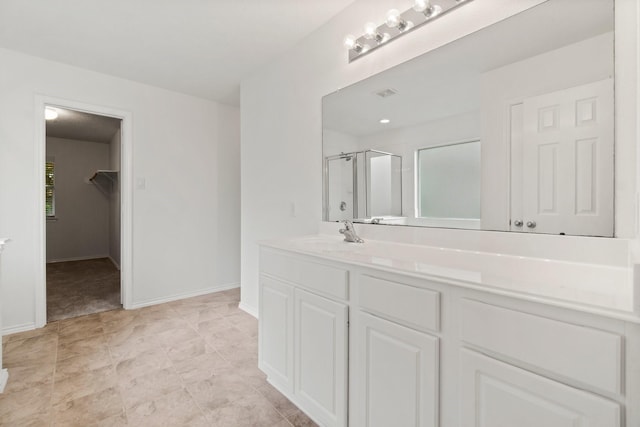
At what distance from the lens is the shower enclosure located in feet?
6.06

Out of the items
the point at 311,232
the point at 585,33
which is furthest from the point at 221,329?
the point at 585,33

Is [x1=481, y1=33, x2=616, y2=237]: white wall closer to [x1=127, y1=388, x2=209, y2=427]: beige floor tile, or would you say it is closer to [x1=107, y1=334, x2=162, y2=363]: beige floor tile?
[x1=127, y1=388, x2=209, y2=427]: beige floor tile

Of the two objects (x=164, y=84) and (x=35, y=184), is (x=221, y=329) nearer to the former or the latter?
(x=35, y=184)

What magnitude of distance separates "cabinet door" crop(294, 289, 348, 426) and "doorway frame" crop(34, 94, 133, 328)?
2.52 metres

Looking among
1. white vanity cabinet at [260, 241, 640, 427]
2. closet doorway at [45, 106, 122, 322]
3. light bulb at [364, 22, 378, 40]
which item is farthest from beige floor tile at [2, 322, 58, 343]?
light bulb at [364, 22, 378, 40]

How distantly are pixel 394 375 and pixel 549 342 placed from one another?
552mm

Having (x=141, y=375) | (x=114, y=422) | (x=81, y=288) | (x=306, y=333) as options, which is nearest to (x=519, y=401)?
(x=306, y=333)

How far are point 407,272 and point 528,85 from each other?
3.01 feet

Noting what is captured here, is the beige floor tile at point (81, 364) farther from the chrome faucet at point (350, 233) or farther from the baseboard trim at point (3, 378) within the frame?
the chrome faucet at point (350, 233)

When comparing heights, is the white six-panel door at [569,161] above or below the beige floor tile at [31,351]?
above

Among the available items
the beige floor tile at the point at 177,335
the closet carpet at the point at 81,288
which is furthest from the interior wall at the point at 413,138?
the closet carpet at the point at 81,288

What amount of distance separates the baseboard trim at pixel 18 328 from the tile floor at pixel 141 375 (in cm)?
8

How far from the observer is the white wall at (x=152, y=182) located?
8.74 ft

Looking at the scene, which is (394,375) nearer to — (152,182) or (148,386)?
(148,386)
